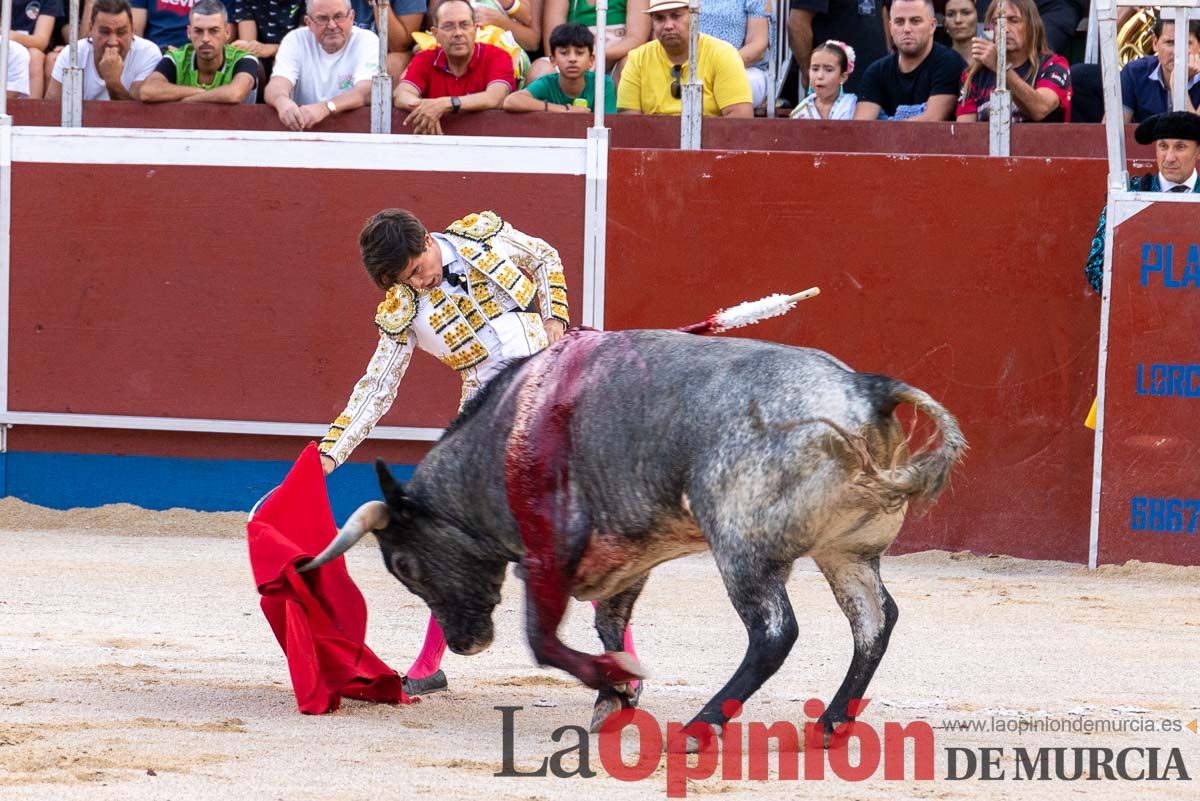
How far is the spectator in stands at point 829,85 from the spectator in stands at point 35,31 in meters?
3.59

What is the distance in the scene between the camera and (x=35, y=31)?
27.9 ft

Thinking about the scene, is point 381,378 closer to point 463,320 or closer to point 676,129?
point 463,320

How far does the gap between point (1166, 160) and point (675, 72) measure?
2.21 meters

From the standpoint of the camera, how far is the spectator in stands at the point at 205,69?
7.72 metres

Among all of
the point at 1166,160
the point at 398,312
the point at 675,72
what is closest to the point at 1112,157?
the point at 1166,160

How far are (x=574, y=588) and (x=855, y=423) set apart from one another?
80cm

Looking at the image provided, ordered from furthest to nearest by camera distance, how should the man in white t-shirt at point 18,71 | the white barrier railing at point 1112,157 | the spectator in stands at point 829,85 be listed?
the man in white t-shirt at point 18,71
the spectator in stands at point 829,85
the white barrier railing at point 1112,157

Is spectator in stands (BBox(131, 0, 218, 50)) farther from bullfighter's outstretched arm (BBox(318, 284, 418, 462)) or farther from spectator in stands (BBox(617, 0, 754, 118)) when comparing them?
bullfighter's outstretched arm (BBox(318, 284, 418, 462))

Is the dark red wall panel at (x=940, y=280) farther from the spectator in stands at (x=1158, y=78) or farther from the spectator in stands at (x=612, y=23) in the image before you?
the spectator in stands at (x=612, y=23)

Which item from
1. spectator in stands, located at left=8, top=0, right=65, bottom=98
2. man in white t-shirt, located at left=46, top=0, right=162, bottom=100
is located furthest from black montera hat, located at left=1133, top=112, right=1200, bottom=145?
spectator in stands, located at left=8, top=0, right=65, bottom=98

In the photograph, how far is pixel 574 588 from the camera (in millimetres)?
3953

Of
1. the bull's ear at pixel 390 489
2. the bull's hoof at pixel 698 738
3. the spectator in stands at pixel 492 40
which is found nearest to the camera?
the bull's hoof at pixel 698 738

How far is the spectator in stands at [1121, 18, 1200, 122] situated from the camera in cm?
711

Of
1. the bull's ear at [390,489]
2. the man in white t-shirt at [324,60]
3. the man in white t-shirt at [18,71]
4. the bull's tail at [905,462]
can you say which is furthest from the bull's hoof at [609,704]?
the man in white t-shirt at [18,71]
